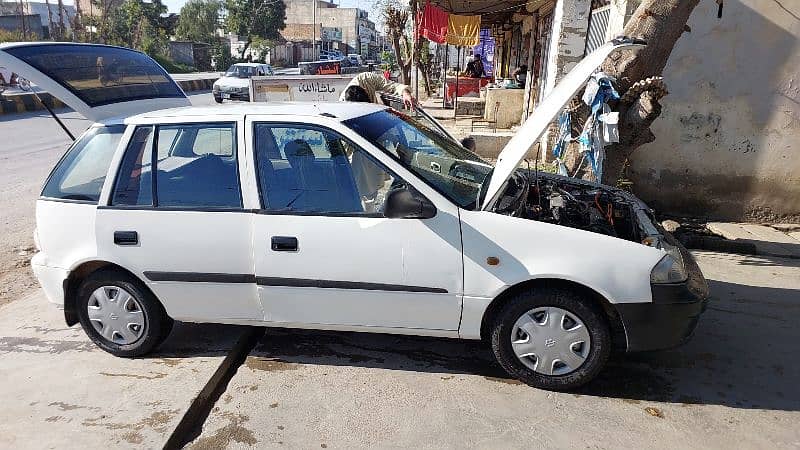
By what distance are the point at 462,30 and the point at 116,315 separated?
11.8 m

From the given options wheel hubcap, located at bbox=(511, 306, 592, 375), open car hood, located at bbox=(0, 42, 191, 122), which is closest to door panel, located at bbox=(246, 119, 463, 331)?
wheel hubcap, located at bbox=(511, 306, 592, 375)

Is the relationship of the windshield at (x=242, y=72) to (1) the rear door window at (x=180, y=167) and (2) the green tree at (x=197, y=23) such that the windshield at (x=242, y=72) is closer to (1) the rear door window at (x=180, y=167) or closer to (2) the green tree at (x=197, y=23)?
Answer: (1) the rear door window at (x=180, y=167)

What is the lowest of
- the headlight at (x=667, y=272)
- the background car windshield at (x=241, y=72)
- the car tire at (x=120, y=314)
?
the car tire at (x=120, y=314)

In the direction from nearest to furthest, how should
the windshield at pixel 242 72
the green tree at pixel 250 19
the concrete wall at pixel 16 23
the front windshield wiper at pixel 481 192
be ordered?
1. the front windshield wiper at pixel 481 192
2. the windshield at pixel 242 72
3. the concrete wall at pixel 16 23
4. the green tree at pixel 250 19

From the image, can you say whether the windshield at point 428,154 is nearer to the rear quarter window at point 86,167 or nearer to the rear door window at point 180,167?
the rear door window at point 180,167

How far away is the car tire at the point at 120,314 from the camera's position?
11.5 feet

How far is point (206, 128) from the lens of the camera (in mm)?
3418

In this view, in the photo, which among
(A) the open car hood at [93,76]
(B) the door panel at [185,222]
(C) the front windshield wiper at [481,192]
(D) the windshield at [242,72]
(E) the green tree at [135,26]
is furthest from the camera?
(E) the green tree at [135,26]

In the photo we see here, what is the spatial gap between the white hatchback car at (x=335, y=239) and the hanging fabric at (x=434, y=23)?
9.25 metres

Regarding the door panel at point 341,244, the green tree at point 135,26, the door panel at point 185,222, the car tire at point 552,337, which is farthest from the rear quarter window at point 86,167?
the green tree at point 135,26

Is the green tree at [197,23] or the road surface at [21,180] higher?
the green tree at [197,23]

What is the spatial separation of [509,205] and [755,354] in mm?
2071

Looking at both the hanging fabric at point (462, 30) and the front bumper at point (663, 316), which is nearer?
the front bumper at point (663, 316)

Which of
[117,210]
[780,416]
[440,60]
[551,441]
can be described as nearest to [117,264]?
[117,210]
